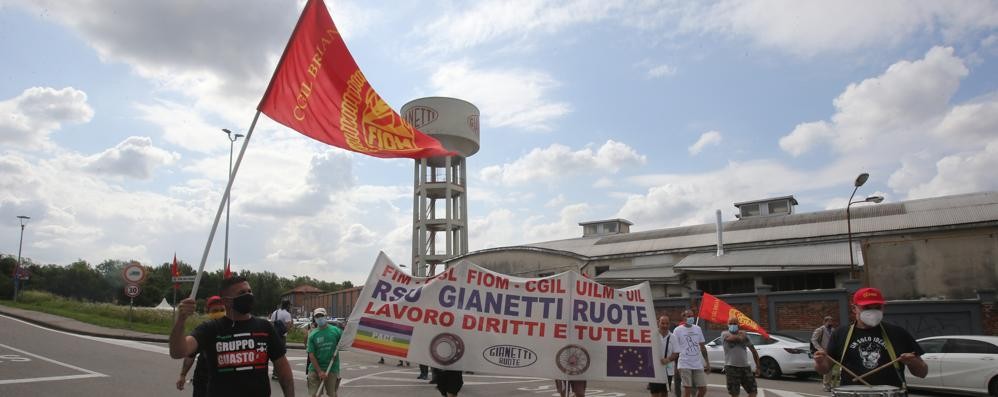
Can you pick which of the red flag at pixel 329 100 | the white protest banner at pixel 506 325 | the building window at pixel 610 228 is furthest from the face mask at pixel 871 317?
the building window at pixel 610 228

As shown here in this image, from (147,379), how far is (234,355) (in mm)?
10649

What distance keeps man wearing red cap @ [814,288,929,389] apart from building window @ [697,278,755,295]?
28475 millimetres

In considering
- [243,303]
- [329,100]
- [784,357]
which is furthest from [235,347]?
[784,357]

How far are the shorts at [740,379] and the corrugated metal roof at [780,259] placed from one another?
22.3 metres

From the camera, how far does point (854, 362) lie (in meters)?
5.35

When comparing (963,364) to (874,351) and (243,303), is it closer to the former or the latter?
(874,351)

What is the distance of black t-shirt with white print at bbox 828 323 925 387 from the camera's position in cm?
524

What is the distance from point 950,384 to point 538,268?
2768cm

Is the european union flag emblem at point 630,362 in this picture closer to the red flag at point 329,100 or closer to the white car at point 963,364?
the red flag at point 329,100

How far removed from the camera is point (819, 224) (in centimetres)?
3697

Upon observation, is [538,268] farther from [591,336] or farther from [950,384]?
[591,336]

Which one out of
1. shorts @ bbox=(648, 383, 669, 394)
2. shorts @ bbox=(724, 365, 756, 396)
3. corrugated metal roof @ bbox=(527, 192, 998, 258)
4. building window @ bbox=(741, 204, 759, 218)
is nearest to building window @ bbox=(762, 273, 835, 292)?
corrugated metal roof @ bbox=(527, 192, 998, 258)

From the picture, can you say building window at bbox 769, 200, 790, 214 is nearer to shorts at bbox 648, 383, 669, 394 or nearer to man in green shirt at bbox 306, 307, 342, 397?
shorts at bbox 648, 383, 669, 394

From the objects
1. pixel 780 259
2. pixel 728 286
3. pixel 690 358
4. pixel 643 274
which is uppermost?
pixel 780 259
